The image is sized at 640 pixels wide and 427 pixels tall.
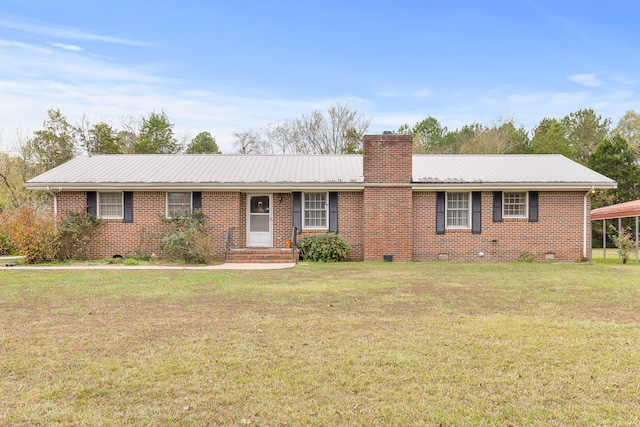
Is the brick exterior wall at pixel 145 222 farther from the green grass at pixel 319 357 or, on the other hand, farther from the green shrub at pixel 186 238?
the green grass at pixel 319 357

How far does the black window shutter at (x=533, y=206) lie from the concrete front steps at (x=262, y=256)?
8.44m

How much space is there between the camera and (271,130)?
39.0m

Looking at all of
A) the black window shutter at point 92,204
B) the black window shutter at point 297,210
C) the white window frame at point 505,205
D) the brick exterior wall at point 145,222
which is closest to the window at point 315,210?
the black window shutter at point 297,210

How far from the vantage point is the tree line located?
31156mm

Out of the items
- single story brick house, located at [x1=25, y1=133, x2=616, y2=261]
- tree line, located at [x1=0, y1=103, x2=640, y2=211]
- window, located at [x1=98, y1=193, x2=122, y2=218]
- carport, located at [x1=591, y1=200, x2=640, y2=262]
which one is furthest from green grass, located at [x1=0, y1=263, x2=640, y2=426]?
tree line, located at [x1=0, y1=103, x2=640, y2=211]

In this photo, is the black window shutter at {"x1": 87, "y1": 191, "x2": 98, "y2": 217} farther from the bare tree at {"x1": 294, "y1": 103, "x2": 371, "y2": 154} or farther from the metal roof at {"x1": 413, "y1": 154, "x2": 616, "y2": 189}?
the bare tree at {"x1": 294, "y1": 103, "x2": 371, "y2": 154}

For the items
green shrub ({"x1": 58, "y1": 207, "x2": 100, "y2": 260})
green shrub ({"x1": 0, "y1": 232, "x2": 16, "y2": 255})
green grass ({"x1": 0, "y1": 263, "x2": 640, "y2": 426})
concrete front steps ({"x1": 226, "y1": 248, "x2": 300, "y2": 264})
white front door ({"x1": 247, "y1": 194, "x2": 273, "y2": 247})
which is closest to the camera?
green grass ({"x1": 0, "y1": 263, "x2": 640, "y2": 426})

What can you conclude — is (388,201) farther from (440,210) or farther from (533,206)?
(533,206)

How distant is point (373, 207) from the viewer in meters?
16.2

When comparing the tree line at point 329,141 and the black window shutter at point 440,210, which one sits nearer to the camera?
the black window shutter at point 440,210

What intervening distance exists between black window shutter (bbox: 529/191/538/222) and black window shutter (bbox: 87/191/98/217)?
608 inches

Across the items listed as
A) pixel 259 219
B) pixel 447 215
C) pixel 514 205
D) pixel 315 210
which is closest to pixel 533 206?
pixel 514 205

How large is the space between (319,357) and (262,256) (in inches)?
439

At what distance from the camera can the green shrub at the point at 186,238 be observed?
1502 centimetres
